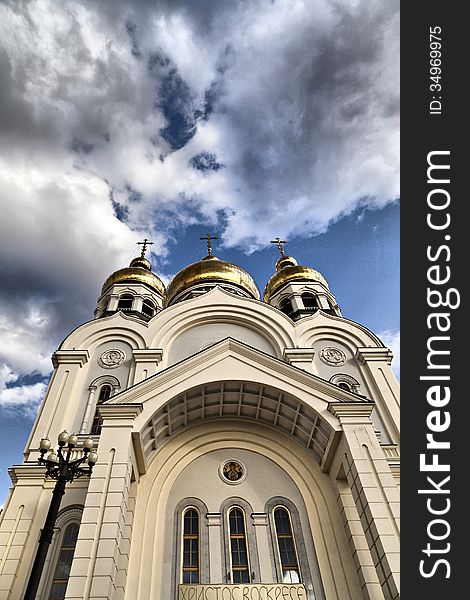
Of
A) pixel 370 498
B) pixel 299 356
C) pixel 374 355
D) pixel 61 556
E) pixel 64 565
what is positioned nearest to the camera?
pixel 370 498

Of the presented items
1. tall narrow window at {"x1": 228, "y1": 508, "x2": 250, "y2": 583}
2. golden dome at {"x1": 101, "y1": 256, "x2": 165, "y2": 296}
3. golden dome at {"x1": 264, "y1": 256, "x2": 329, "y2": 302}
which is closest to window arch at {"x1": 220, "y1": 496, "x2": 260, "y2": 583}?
tall narrow window at {"x1": 228, "y1": 508, "x2": 250, "y2": 583}

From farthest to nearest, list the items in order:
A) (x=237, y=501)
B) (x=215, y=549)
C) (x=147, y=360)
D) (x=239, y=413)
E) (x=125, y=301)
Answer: (x=125, y=301) → (x=147, y=360) → (x=239, y=413) → (x=237, y=501) → (x=215, y=549)

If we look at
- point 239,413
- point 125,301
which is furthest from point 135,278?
point 239,413

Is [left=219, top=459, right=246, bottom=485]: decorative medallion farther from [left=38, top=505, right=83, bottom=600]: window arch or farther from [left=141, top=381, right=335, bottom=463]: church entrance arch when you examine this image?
[left=38, top=505, right=83, bottom=600]: window arch

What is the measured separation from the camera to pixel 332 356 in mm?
20078

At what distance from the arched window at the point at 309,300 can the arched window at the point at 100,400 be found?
496 inches

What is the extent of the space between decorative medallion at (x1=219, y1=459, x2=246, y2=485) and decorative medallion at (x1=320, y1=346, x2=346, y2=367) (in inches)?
259

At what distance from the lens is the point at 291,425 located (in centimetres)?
1562

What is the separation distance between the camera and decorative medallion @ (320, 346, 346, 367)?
19.8 metres

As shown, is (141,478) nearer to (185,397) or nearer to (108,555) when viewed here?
(185,397)

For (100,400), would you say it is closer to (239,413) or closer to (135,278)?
(239,413)

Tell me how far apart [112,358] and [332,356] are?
9.80 meters

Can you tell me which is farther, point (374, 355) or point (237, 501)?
point (374, 355)

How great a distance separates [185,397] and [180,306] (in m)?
7.37
